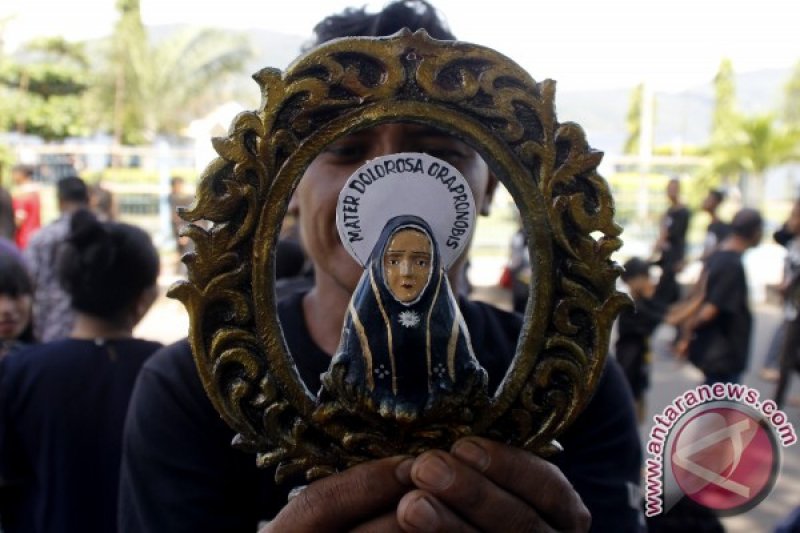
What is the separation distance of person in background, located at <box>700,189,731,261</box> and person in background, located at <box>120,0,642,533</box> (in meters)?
6.19

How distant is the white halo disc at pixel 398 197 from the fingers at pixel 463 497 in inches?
10.4

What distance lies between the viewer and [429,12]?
1504mm

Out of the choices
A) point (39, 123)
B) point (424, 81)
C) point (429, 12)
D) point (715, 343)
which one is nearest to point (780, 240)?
point (715, 343)

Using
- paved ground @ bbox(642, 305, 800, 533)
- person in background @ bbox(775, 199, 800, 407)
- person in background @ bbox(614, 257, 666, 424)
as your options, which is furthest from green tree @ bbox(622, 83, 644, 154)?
A: person in background @ bbox(614, 257, 666, 424)

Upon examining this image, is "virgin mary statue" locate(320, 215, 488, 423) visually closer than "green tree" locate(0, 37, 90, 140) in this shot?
Yes

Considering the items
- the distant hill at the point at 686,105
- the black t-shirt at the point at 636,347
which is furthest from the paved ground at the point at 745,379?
the distant hill at the point at 686,105

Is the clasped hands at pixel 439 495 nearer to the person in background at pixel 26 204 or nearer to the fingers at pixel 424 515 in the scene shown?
the fingers at pixel 424 515

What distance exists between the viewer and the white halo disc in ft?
3.53

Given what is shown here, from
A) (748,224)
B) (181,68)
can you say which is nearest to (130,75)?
(181,68)

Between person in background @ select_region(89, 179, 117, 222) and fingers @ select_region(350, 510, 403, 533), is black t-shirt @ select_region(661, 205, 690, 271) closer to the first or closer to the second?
person in background @ select_region(89, 179, 117, 222)

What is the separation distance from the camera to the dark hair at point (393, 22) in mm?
1476

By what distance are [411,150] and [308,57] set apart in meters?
0.20

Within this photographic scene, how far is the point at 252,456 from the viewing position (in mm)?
1406

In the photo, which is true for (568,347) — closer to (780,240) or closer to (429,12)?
(429,12)
